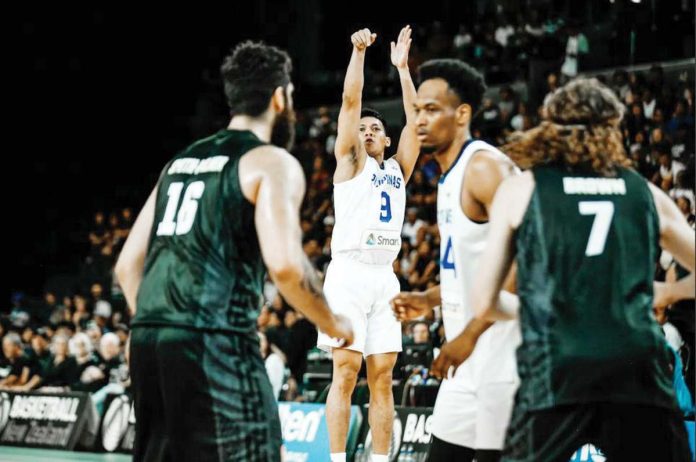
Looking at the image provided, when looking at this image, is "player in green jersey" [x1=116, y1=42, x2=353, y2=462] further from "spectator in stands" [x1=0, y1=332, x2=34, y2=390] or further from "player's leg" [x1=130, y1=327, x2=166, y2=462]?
"spectator in stands" [x1=0, y1=332, x2=34, y2=390]

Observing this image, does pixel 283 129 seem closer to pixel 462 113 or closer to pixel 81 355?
pixel 462 113

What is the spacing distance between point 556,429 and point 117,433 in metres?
11.5

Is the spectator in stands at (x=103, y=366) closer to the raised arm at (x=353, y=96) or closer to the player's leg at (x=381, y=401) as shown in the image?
the player's leg at (x=381, y=401)

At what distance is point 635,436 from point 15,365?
15.2 metres

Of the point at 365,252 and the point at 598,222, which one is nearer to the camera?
the point at 598,222

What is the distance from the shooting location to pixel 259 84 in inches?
197

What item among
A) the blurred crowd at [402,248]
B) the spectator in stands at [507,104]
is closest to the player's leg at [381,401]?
the blurred crowd at [402,248]

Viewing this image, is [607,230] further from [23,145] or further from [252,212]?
[23,145]

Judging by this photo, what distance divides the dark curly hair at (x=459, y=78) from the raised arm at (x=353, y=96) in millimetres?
2680

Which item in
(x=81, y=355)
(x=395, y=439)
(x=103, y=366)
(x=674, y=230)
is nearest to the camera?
(x=674, y=230)

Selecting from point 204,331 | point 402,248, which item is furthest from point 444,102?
point 402,248

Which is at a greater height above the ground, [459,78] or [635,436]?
[459,78]

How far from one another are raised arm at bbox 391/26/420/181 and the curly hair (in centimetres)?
323

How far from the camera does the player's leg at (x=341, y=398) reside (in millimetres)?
8312
